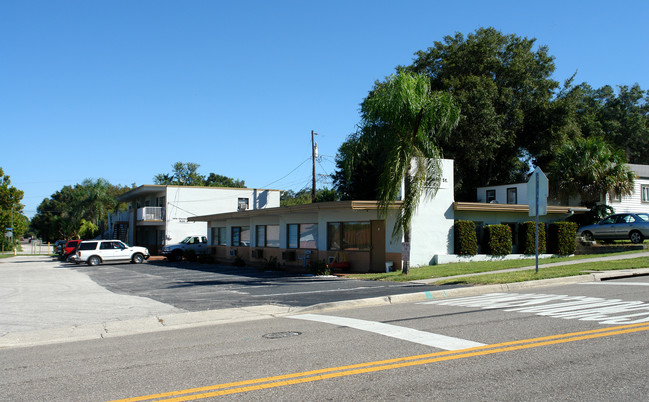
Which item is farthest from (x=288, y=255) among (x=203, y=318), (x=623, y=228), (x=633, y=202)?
(x=633, y=202)

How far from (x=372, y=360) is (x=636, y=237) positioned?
76.5 ft

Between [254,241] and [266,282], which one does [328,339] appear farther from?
[254,241]

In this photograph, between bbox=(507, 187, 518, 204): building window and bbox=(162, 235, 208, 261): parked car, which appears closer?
bbox=(507, 187, 518, 204): building window

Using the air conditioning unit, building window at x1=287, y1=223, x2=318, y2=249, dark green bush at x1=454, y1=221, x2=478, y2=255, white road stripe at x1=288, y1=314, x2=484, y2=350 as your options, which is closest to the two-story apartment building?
building window at x1=287, y1=223, x2=318, y2=249

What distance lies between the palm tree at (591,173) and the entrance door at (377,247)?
1422 cm

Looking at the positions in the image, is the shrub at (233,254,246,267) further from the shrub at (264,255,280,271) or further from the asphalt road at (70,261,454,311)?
the asphalt road at (70,261,454,311)

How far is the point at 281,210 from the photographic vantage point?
1025 inches

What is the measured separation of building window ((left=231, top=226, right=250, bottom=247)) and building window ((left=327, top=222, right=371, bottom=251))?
947 cm

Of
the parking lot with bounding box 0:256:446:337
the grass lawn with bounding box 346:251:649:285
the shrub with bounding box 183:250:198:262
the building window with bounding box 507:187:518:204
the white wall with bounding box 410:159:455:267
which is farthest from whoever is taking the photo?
the shrub with bounding box 183:250:198:262

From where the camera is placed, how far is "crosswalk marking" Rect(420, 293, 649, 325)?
344 inches

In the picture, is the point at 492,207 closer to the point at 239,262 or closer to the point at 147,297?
the point at 239,262

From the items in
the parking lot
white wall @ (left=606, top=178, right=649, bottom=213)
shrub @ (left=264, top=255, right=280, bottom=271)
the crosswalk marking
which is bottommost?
the parking lot

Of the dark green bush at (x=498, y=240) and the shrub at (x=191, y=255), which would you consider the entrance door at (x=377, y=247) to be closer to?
the dark green bush at (x=498, y=240)

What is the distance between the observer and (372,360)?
643 cm
